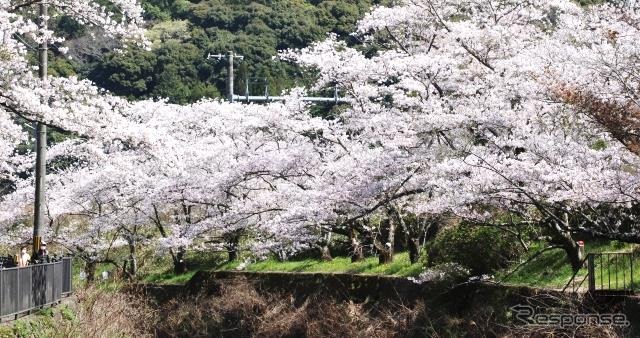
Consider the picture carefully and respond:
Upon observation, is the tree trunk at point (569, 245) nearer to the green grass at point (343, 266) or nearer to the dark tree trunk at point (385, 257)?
the green grass at point (343, 266)

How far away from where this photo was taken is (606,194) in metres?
11.9

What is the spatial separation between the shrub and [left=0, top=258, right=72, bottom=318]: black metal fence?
7649 millimetres

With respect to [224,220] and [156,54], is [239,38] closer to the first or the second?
[156,54]

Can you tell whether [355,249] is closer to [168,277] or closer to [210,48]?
[168,277]

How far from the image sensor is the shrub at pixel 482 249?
1720 cm

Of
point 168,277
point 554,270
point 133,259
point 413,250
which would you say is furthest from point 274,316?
point 554,270

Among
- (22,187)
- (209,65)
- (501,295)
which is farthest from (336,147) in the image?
(209,65)

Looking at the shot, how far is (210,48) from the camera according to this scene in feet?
215

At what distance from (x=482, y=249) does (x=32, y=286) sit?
27.6ft

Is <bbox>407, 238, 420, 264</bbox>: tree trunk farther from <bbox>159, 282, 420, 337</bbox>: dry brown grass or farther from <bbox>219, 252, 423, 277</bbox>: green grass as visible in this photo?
<bbox>159, 282, 420, 337</bbox>: dry brown grass

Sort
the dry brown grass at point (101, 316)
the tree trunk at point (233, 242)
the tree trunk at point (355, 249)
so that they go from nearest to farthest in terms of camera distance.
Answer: the dry brown grass at point (101, 316), the tree trunk at point (355, 249), the tree trunk at point (233, 242)

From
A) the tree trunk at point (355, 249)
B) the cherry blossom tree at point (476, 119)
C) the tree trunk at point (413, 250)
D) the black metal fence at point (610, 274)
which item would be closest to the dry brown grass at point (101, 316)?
the cherry blossom tree at point (476, 119)

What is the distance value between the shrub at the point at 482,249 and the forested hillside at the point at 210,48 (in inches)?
1308

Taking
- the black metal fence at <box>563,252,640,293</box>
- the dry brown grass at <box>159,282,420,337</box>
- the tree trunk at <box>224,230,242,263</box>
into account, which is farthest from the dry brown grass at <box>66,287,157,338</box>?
the tree trunk at <box>224,230,242,263</box>
